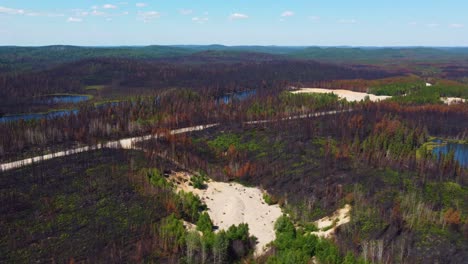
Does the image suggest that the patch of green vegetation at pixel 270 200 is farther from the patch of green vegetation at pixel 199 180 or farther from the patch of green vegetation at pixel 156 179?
the patch of green vegetation at pixel 156 179

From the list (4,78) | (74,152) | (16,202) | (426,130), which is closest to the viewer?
(16,202)

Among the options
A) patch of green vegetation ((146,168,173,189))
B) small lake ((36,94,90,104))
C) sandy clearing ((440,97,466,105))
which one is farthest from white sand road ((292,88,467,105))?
patch of green vegetation ((146,168,173,189))

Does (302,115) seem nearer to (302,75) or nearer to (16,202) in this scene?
(16,202)

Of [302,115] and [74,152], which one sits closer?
[74,152]

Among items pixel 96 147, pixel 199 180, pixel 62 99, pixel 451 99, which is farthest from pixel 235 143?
pixel 451 99

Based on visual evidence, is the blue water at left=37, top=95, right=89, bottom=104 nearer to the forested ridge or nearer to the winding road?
the forested ridge

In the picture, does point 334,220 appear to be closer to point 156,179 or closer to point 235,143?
point 156,179

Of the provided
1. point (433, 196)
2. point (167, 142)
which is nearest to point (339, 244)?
point (433, 196)
